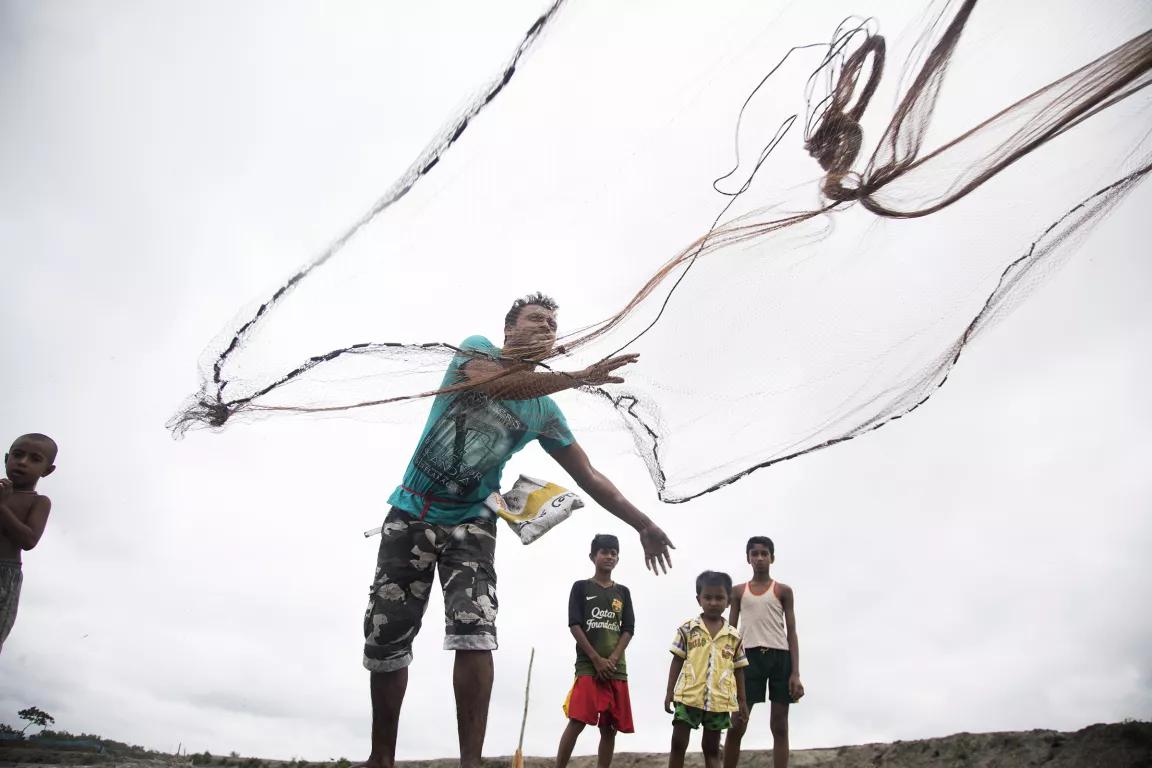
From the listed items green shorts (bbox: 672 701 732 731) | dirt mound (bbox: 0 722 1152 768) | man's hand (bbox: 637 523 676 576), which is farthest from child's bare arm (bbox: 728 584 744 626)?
man's hand (bbox: 637 523 676 576)

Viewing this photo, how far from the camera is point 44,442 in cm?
377

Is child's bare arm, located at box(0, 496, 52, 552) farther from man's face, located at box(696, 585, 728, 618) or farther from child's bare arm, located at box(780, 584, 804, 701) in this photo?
child's bare arm, located at box(780, 584, 804, 701)

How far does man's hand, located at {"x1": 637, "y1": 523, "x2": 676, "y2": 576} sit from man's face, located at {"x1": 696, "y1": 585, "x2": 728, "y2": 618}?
1.70 meters

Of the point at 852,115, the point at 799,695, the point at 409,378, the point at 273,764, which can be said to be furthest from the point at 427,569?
the point at 273,764

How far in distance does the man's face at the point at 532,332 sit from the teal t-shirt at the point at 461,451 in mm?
99

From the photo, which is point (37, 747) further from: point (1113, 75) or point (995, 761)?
point (1113, 75)

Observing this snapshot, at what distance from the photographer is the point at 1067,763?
15.5 ft

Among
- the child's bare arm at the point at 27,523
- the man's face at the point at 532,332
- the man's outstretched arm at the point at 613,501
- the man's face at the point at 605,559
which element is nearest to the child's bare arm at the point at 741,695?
the man's face at the point at 605,559

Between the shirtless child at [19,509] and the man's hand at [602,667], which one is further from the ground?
the shirtless child at [19,509]

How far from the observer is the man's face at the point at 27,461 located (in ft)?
12.0

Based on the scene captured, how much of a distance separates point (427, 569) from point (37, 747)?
3940 mm

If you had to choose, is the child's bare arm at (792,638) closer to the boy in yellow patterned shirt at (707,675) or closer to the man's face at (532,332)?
the boy in yellow patterned shirt at (707,675)

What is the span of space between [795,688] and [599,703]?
1.22 m

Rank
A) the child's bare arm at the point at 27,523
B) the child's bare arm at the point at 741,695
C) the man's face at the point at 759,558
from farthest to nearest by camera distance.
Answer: the man's face at the point at 759,558, the child's bare arm at the point at 741,695, the child's bare arm at the point at 27,523
